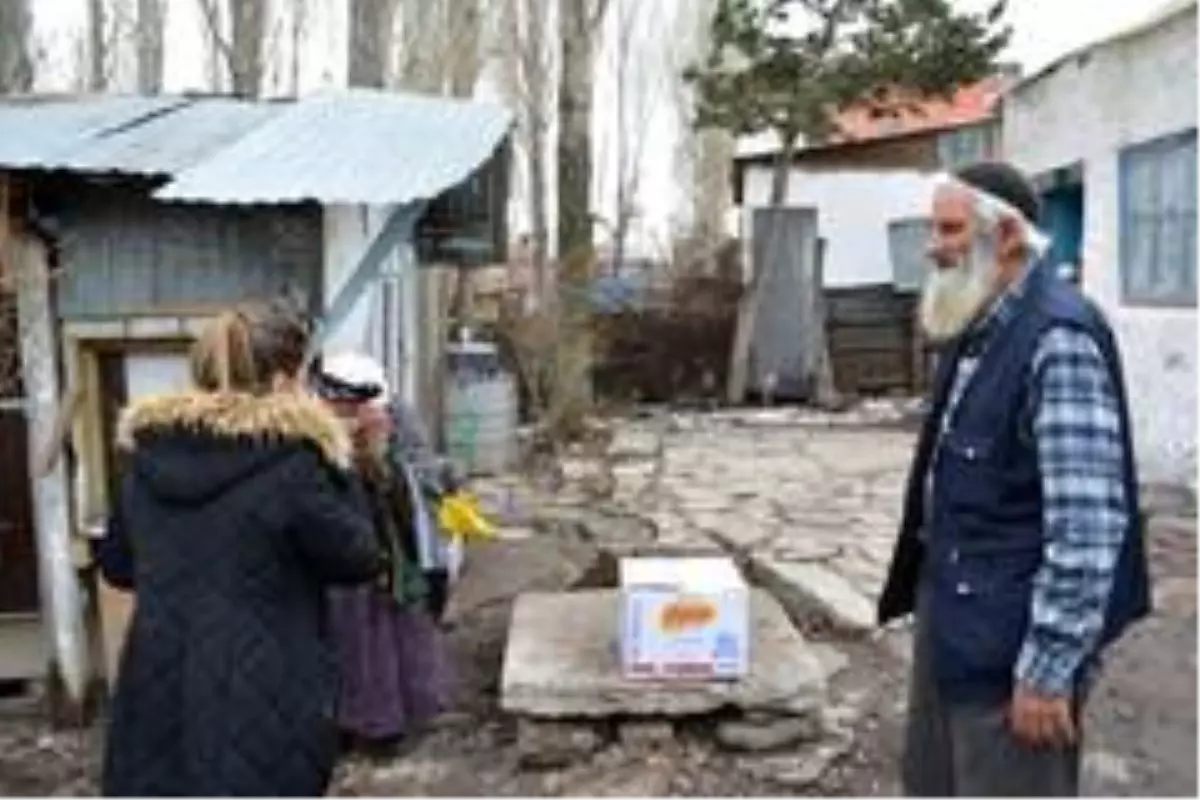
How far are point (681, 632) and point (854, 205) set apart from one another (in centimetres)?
1649

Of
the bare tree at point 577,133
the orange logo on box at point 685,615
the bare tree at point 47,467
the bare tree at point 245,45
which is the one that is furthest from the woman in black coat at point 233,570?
the bare tree at point 245,45

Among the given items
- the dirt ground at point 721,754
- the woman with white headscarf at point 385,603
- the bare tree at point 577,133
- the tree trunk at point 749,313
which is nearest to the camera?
the woman with white headscarf at point 385,603

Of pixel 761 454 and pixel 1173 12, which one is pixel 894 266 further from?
pixel 1173 12

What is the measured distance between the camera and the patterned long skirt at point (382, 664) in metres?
5.29

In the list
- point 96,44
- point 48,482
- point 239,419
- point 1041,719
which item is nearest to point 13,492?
point 48,482

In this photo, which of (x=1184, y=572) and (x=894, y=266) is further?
(x=894, y=266)

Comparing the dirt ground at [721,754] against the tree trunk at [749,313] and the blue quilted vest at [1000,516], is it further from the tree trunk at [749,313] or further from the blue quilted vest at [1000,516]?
the tree trunk at [749,313]

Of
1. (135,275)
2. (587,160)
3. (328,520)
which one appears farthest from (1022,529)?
(587,160)

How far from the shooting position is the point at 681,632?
5285mm

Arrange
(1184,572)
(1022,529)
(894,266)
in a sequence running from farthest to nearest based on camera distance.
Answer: (894,266) → (1184,572) → (1022,529)

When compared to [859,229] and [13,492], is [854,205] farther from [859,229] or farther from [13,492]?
[13,492]

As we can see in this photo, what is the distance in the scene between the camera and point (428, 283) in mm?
10789

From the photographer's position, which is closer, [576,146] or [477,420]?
[477,420]

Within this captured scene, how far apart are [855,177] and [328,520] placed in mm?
18676
